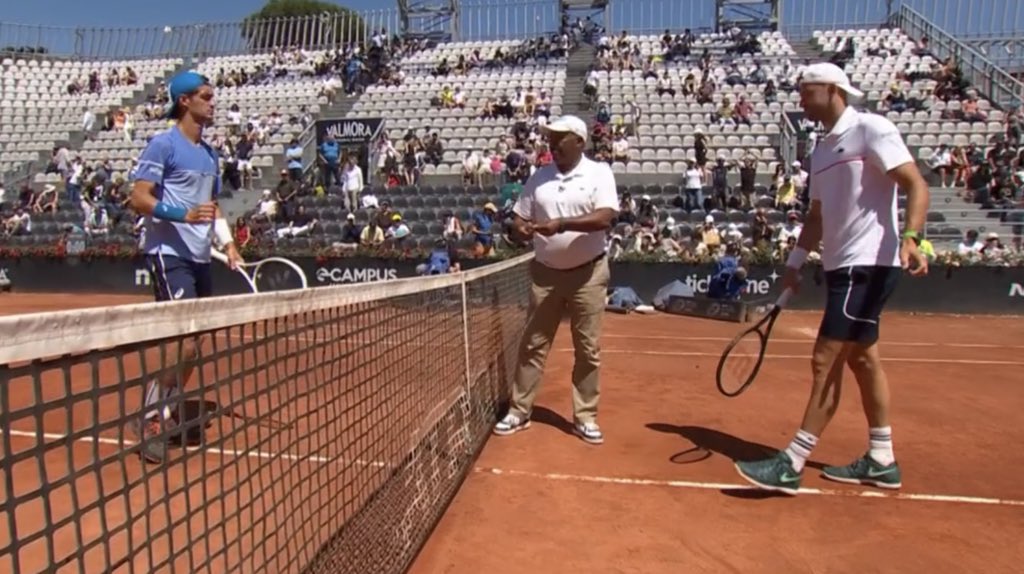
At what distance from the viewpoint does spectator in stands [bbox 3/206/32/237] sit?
1967 cm

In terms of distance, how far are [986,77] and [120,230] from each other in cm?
2334

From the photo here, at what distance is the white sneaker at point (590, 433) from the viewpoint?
16.1 ft

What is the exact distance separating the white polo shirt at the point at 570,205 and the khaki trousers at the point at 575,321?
0.29 ft

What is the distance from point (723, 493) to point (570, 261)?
63.5 inches

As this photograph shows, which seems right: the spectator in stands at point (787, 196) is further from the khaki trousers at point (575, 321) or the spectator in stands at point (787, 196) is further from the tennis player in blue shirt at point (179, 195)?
the tennis player in blue shirt at point (179, 195)

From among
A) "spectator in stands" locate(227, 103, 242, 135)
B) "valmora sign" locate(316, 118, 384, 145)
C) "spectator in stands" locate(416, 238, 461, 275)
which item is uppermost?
"spectator in stands" locate(227, 103, 242, 135)

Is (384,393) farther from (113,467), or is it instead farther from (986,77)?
(986,77)

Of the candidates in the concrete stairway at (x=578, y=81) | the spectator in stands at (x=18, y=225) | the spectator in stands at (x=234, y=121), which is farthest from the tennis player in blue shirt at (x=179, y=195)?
the spectator in stands at (x=234, y=121)

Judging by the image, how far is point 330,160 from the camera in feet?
67.6

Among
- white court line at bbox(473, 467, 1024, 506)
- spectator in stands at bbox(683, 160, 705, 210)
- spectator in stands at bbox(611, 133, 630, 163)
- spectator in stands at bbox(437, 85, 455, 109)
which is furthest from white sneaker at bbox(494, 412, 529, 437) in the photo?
spectator in stands at bbox(437, 85, 455, 109)

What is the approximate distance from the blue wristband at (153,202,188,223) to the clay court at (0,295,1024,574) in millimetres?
1420

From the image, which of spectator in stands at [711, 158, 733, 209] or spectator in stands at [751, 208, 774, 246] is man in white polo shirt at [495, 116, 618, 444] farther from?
spectator in stands at [711, 158, 733, 209]

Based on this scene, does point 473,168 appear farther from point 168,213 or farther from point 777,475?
point 777,475

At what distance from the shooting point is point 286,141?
24.1 meters
